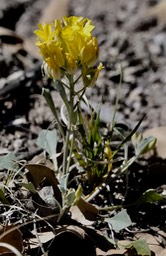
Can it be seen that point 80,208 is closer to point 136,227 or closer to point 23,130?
point 136,227

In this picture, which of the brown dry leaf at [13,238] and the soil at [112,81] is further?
the soil at [112,81]

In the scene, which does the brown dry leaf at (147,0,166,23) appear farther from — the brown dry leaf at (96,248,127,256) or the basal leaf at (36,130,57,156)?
the brown dry leaf at (96,248,127,256)

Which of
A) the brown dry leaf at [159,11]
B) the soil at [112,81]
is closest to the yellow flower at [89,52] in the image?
the soil at [112,81]

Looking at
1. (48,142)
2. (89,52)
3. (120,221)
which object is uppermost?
(89,52)

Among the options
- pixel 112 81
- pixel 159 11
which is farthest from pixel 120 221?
pixel 159 11

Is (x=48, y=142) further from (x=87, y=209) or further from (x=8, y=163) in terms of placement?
(x=87, y=209)

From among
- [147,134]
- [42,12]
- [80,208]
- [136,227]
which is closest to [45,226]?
[80,208]

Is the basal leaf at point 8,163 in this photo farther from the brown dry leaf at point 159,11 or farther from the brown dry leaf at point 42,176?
the brown dry leaf at point 159,11
